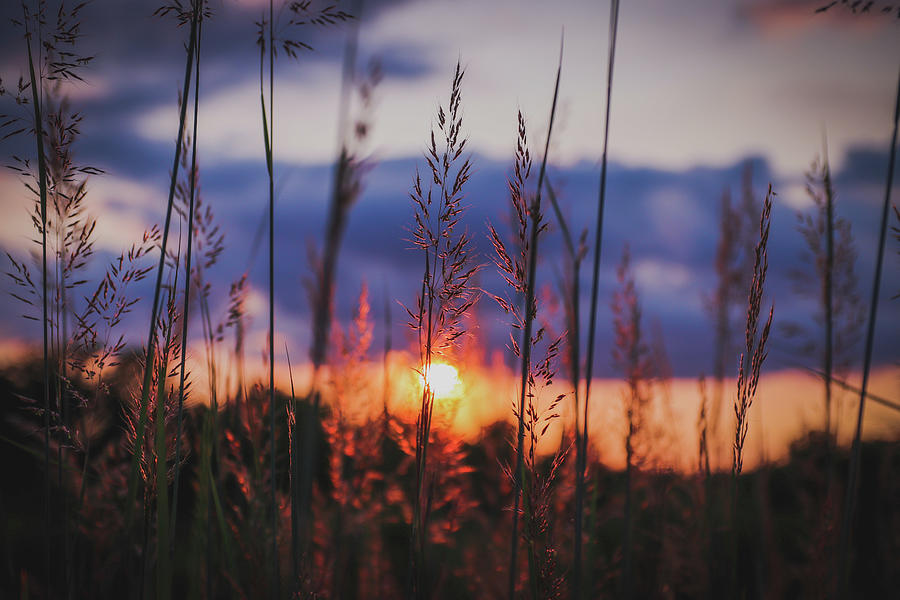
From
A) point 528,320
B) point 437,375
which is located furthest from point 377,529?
point 528,320

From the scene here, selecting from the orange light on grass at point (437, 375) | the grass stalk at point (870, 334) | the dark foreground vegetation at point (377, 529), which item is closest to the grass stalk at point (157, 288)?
the dark foreground vegetation at point (377, 529)

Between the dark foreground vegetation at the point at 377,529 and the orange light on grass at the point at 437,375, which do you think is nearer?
the orange light on grass at the point at 437,375

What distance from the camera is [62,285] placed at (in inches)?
73.8

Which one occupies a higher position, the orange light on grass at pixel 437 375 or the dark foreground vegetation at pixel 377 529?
the orange light on grass at pixel 437 375

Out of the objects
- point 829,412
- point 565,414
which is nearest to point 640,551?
point 829,412

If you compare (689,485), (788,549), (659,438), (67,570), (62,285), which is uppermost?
(62,285)

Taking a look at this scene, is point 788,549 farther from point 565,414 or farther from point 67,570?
point 67,570

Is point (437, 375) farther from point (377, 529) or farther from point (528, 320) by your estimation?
point (377, 529)

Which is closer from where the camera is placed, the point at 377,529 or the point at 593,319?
the point at 593,319

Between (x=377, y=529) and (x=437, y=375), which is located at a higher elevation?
(x=437, y=375)

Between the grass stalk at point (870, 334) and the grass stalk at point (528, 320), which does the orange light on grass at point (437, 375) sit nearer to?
the grass stalk at point (528, 320)

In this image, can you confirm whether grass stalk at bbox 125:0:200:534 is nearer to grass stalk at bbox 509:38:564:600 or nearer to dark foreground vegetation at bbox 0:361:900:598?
dark foreground vegetation at bbox 0:361:900:598

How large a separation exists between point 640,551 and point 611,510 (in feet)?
0.75

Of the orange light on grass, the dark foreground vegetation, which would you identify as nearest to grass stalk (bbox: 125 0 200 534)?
the dark foreground vegetation
